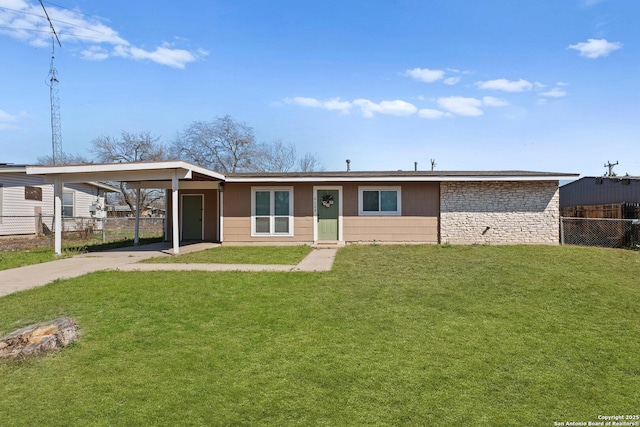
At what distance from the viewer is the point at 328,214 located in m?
13.9

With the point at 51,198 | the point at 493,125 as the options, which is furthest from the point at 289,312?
the point at 51,198

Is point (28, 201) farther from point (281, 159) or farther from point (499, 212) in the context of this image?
point (281, 159)

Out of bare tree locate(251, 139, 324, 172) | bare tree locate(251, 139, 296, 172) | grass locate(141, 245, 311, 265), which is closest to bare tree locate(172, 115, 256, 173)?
bare tree locate(251, 139, 296, 172)

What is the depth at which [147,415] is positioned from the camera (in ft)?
8.90

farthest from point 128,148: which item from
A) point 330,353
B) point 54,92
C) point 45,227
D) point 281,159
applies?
point 330,353

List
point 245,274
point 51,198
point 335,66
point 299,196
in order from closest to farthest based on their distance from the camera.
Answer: point 245,274 < point 299,196 < point 335,66 < point 51,198

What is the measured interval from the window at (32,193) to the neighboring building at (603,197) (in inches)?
978

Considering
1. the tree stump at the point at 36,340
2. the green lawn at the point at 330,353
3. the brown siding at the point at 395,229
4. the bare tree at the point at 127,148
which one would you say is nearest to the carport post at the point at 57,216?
the green lawn at the point at 330,353

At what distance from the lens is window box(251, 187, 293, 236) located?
Answer: 1397 centimetres

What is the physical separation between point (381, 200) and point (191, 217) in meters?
8.03

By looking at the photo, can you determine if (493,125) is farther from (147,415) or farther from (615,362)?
(147,415)

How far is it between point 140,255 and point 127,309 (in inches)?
255

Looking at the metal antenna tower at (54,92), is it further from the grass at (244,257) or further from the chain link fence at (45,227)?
the grass at (244,257)

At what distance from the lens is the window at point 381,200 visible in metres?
13.7
